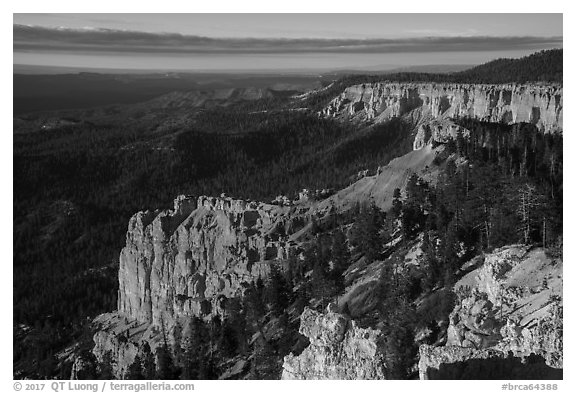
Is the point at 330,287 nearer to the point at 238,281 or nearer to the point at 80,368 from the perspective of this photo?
the point at 238,281

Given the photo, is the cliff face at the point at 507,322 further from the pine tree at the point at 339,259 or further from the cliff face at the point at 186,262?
the cliff face at the point at 186,262

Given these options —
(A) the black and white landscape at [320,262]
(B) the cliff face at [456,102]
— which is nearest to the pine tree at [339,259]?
(A) the black and white landscape at [320,262]

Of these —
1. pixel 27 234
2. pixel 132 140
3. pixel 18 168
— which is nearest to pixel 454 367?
pixel 27 234

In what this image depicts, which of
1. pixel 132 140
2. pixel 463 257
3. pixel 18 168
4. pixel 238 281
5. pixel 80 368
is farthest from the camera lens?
pixel 132 140

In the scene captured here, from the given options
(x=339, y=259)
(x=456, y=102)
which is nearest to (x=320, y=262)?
(x=339, y=259)
